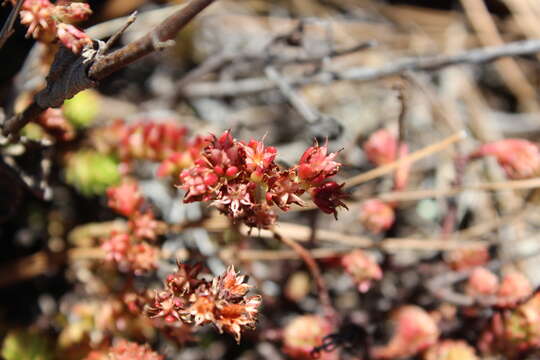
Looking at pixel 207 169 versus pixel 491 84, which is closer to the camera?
pixel 207 169

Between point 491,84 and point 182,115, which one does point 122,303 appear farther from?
point 491,84

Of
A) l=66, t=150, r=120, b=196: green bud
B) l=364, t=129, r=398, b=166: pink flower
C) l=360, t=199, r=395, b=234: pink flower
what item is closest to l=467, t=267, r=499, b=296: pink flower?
l=360, t=199, r=395, b=234: pink flower

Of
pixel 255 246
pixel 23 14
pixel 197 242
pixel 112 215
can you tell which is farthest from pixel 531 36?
pixel 23 14

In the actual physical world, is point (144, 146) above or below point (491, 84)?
above

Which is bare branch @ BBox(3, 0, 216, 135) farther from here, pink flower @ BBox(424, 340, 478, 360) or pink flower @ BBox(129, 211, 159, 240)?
pink flower @ BBox(424, 340, 478, 360)

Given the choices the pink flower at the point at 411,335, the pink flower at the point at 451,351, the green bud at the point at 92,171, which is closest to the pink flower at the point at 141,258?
the green bud at the point at 92,171

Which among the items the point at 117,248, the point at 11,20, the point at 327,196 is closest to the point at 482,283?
the point at 327,196
